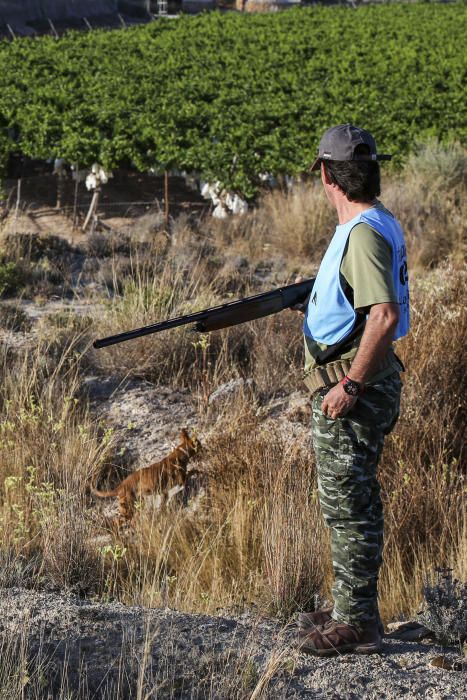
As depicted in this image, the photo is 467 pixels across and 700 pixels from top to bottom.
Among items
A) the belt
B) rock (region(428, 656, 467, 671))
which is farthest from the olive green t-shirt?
rock (region(428, 656, 467, 671))

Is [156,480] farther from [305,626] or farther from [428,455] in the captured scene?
[305,626]

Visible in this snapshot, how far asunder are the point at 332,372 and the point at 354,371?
0.57ft

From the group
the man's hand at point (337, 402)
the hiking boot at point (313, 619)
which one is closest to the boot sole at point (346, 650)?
the hiking boot at point (313, 619)

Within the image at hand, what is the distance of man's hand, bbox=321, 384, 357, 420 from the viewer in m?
3.55

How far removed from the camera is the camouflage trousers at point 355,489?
3668mm

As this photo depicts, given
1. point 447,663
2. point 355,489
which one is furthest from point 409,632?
point 355,489

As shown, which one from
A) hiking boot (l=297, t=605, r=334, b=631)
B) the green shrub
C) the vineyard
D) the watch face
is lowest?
hiking boot (l=297, t=605, r=334, b=631)

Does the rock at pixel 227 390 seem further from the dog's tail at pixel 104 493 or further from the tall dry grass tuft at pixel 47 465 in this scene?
the dog's tail at pixel 104 493

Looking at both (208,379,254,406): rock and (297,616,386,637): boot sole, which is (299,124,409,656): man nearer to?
(297,616,386,637): boot sole

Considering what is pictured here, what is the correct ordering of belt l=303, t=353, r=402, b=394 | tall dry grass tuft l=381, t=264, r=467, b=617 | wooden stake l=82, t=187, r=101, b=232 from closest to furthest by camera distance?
belt l=303, t=353, r=402, b=394 → tall dry grass tuft l=381, t=264, r=467, b=617 → wooden stake l=82, t=187, r=101, b=232

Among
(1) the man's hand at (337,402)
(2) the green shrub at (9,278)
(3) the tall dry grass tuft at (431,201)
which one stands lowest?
(1) the man's hand at (337,402)

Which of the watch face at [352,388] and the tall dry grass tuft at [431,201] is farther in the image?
the tall dry grass tuft at [431,201]

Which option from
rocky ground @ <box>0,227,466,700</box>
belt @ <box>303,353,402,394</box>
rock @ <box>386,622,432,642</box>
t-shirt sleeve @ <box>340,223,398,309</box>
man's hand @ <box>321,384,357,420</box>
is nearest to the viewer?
rocky ground @ <box>0,227,466,700</box>

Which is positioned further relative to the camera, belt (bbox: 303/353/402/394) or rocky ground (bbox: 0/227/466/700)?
belt (bbox: 303/353/402/394)
